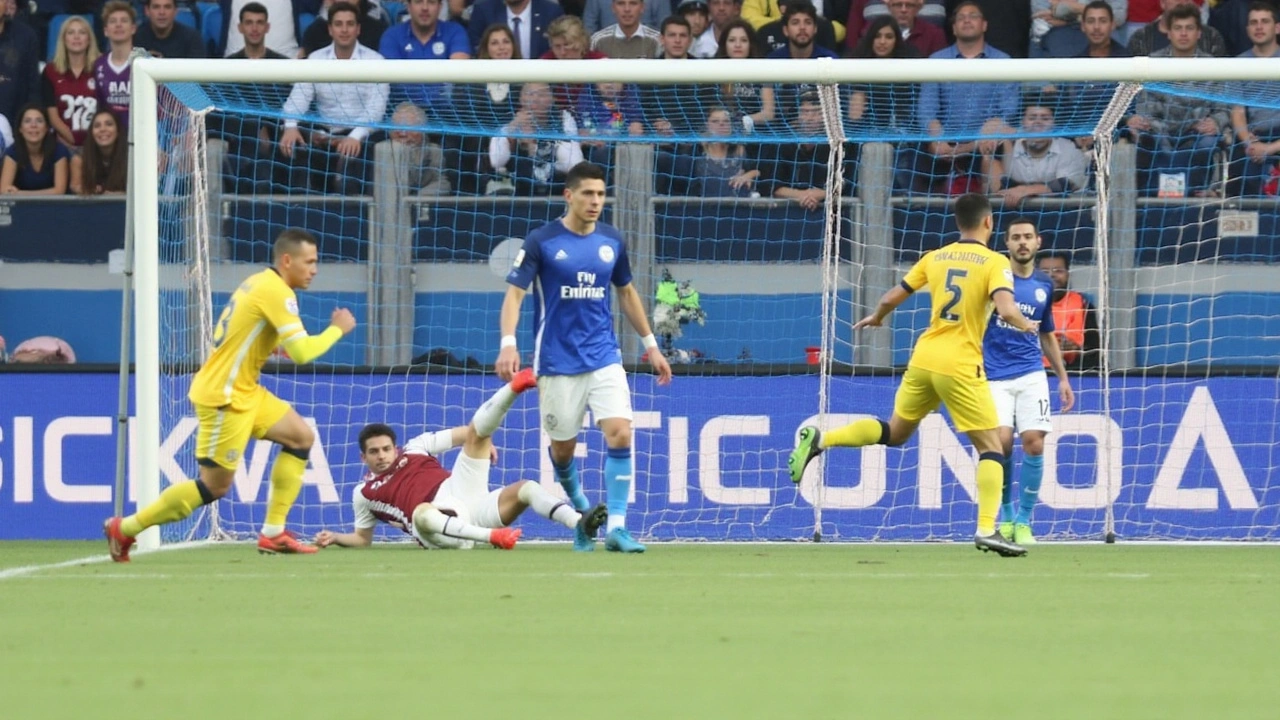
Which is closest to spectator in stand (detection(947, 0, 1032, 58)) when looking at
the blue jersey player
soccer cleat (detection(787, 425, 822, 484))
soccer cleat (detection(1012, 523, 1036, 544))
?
the blue jersey player

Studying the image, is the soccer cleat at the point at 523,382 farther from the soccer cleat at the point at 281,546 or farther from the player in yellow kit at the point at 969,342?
the player in yellow kit at the point at 969,342

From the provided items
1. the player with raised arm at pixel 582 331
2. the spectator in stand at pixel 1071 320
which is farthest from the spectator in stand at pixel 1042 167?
the player with raised arm at pixel 582 331

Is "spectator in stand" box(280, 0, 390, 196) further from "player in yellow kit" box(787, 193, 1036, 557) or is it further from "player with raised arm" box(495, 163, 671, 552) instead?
"player in yellow kit" box(787, 193, 1036, 557)

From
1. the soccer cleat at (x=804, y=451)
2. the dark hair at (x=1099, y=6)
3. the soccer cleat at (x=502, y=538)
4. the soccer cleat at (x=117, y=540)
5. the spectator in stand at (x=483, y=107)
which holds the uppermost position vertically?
the dark hair at (x=1099, y=6)

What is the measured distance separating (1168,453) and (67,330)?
703cm

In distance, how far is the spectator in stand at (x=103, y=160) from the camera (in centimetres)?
1278

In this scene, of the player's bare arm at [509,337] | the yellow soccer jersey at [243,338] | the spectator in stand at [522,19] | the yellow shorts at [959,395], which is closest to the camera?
the yellow soccer jersey at [243,338]

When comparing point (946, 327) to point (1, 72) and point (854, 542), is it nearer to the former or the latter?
point (854, 542)

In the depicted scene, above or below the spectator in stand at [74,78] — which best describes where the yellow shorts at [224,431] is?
below

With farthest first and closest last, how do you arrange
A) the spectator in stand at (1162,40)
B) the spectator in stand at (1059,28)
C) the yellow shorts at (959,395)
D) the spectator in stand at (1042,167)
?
the spectator in stand at (1059,28)
the spectator in stand at (1162,40)
the spectator in stand at (1042,167)
the yellow shorts at (959,395)

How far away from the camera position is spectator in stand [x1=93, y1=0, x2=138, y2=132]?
13.7 m

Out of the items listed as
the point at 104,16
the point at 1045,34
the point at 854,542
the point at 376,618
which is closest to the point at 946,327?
the point at 854,542

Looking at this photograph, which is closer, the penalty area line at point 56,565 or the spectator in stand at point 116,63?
the penalty area line at point 56,565

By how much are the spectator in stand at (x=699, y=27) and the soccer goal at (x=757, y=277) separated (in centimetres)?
164
